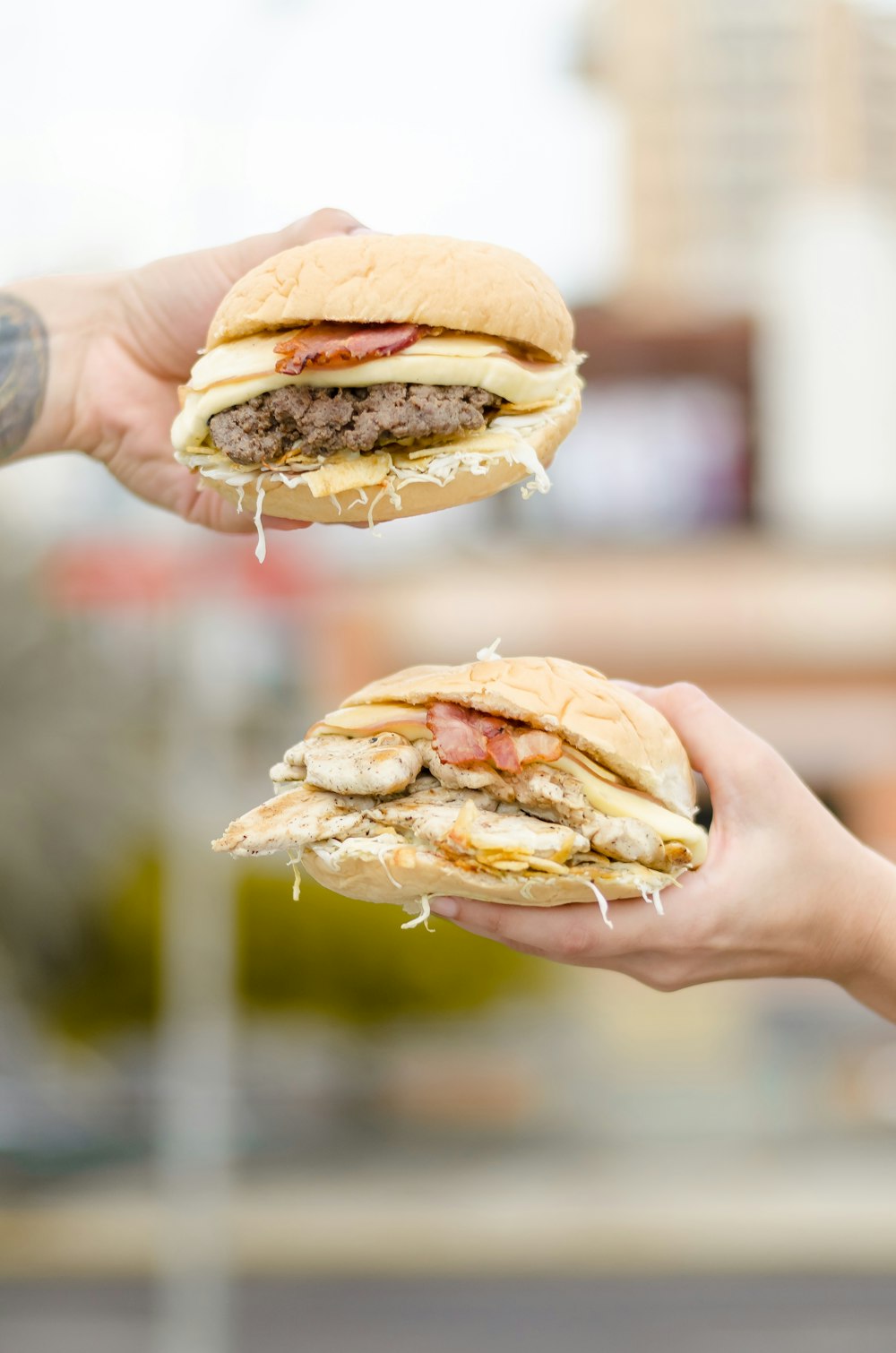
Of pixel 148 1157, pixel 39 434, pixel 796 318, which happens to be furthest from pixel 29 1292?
pixel 796 318

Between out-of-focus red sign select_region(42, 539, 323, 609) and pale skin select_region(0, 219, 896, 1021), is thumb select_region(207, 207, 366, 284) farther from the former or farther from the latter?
out-of-focus red sign select_region(42, 539, 323, 609)

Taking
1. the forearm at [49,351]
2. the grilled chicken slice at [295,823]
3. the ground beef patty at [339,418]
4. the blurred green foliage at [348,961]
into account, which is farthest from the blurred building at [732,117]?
the grilled chicken slice at [295,823]

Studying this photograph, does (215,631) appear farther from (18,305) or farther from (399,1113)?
(18,305)

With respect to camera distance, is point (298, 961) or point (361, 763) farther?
point (298, 961)

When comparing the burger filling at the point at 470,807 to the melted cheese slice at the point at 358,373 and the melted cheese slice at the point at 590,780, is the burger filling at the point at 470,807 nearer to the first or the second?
the melted cheese slice at the point at 590,780

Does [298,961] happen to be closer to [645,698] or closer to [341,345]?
[645,698]

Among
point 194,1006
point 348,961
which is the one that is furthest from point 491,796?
point 348,961
